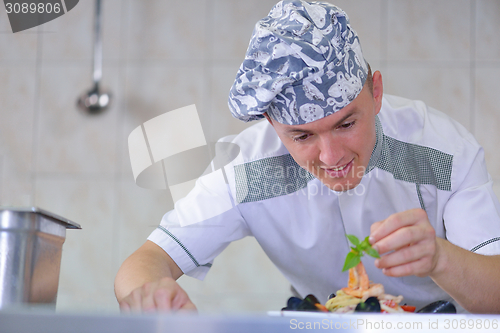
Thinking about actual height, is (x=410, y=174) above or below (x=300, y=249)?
above

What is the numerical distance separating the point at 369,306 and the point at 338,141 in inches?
11.0

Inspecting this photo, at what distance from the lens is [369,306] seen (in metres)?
0.50

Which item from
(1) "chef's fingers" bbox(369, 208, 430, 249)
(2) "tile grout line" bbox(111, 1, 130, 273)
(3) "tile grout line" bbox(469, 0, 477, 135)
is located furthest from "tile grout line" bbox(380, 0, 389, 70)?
(1) "chef's fingers" bbox(369, 208, 430, 249)

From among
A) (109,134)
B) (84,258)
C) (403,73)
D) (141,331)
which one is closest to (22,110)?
(109,134)

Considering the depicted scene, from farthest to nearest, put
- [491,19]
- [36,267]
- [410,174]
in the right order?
[491,19] → [410,174] → [36,267]

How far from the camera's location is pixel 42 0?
1674 millimetres

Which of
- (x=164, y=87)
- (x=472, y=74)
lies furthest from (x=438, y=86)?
(x=164, y=87)

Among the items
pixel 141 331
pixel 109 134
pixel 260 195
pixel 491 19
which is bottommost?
pixel 141 331

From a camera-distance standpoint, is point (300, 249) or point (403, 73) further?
point (403, 73)

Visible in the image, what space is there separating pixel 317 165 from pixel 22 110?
1378mm

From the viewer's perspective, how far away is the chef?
0.63m

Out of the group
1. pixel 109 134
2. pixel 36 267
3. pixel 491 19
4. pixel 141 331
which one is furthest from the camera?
pixel 109 134

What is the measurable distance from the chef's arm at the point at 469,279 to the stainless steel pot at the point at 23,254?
52 centimetres

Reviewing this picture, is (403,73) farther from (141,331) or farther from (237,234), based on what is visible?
(141,331)
